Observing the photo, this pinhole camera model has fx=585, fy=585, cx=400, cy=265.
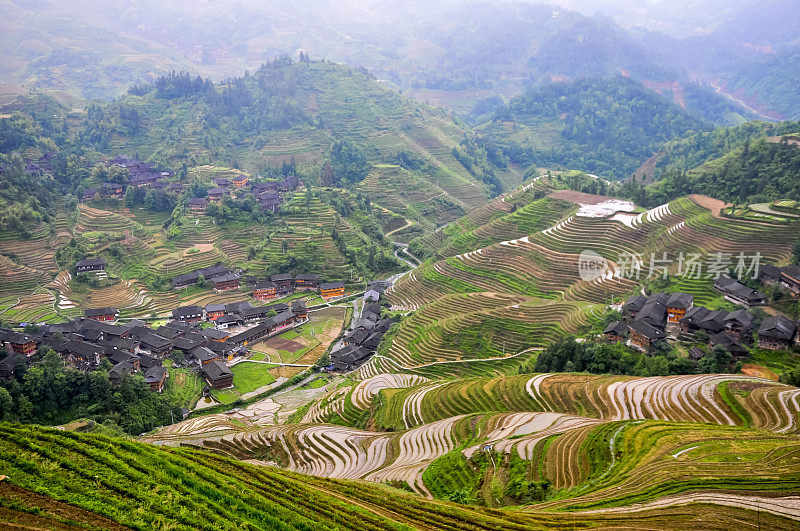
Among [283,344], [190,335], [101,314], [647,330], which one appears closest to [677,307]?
[647,330]

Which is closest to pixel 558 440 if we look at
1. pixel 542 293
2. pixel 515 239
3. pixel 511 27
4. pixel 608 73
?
pixel 542 293

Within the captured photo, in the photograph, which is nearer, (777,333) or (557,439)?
(557,439)

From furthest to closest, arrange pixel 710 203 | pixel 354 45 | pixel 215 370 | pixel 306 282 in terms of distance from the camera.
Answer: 1. pixel 354 45
2. pixel 306 282
3. pixel 710 203
4. pixel 215 370

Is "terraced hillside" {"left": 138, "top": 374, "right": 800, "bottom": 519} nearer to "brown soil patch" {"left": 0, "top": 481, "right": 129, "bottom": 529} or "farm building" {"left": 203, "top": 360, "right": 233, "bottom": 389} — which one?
"farm building" {"left": 203, "top": 360, "right": 233, "bottom": 389}

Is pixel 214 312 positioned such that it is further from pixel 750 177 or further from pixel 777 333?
pixel 750 177

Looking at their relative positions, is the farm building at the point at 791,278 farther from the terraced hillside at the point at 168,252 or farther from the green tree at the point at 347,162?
the green tree at the point at 347,162

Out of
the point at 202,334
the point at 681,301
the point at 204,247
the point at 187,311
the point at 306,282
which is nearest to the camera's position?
the point at 681,301

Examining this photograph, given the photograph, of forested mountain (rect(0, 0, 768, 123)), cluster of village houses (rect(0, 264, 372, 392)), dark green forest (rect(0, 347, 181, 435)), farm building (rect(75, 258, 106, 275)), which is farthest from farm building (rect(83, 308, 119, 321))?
forested mountain (rect(0, 0, 768, 123))
